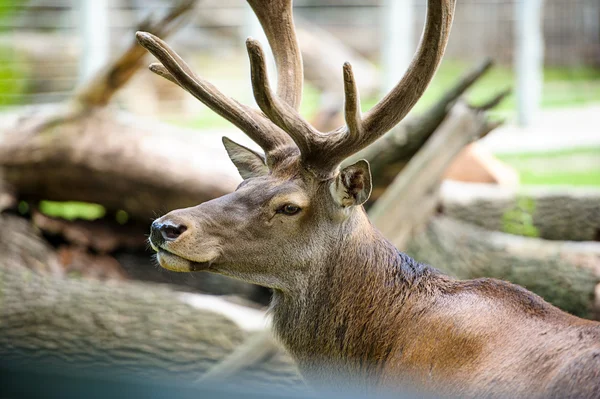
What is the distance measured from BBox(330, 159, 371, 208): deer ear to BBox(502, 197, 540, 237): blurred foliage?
465 centimetres

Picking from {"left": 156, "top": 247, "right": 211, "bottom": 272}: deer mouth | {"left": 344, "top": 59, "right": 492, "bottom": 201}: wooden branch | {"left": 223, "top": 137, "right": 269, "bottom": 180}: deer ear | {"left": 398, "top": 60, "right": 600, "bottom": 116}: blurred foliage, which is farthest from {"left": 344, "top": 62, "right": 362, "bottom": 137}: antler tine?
{"left": 398, "top": 60, "right": 600, "bottom": 116}: blurred foliage

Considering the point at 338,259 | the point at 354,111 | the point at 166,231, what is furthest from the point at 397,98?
the point at 166,231

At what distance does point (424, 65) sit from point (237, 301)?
4057 millimetres

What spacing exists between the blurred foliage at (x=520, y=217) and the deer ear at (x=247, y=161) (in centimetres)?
449

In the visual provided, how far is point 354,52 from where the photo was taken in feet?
68.5

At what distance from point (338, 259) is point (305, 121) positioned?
63 centimetres

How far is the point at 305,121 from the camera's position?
3.59 m

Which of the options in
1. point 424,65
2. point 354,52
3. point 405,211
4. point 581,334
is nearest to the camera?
point 581,334

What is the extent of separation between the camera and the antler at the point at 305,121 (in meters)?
3.34

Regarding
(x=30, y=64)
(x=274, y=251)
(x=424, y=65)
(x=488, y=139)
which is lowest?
(x=274, y=251)

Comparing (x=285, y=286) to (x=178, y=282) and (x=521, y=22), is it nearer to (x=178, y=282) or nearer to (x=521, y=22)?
(x=178, y=282)

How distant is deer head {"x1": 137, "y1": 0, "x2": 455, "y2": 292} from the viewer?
3.34 metres

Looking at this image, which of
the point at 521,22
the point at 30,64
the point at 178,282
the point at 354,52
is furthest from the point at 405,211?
the point at 354,52

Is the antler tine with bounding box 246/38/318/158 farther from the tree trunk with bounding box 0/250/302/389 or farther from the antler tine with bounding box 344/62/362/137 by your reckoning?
the tree trunk with bounding box 0/250/302/389
